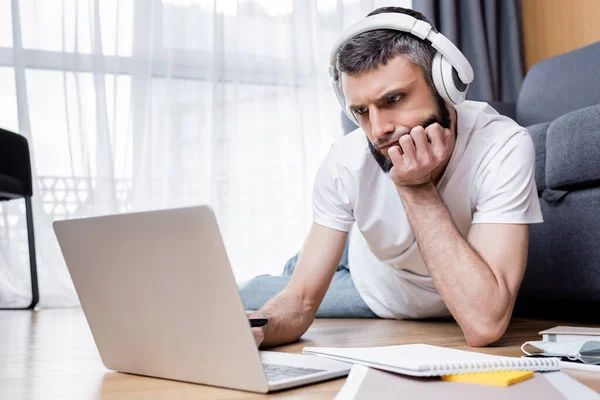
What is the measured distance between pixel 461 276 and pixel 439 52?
39cm

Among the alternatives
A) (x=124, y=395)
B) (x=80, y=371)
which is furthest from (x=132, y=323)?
(x=80, y=371)

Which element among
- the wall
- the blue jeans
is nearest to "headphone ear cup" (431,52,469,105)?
the blue jeans

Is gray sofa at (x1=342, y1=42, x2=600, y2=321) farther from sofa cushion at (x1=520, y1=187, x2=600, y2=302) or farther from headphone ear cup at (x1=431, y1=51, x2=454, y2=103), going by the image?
headphone ear cup at (x1=431, y1=51, x2=454, y2=103)

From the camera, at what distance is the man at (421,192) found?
114 centimetres

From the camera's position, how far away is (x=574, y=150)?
1.58m

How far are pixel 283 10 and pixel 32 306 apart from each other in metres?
1.70

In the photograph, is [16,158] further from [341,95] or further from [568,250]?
[568,250]

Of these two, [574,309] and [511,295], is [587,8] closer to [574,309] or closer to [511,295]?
[574,309]

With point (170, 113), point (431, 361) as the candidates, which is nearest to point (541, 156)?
point (431, 361)

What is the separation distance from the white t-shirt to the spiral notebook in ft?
1.19

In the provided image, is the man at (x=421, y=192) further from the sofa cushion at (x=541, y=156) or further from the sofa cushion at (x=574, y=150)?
the sofa cushion at (x=541, y=156)

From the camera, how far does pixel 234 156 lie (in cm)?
304

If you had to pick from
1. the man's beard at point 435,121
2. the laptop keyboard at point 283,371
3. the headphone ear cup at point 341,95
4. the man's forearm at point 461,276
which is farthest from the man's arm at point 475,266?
the laptop keyboard at point 283,371

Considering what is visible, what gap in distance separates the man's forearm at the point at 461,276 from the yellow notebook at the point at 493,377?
0.32m
